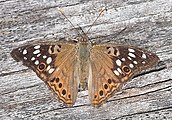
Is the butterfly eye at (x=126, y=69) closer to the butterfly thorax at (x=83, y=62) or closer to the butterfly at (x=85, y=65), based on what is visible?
the butterfly at (x=85, y=65)

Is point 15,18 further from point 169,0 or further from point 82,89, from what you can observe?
point 169,0

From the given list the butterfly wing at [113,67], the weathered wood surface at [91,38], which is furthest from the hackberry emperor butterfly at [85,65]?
the weathered wood surface at [91,38]

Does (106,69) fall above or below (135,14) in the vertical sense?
below

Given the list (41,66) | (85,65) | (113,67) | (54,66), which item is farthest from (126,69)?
(41,66)

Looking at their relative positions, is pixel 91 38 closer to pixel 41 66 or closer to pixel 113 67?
pixel 113 67

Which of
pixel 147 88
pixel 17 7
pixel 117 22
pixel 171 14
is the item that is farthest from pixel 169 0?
pixel 17 7

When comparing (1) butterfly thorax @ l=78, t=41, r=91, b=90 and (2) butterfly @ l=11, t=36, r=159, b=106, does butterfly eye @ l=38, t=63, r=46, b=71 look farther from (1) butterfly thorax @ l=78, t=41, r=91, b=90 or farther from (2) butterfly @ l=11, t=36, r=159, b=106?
(1) butterfly thorax @ l=78, t=41, r=91, b=90

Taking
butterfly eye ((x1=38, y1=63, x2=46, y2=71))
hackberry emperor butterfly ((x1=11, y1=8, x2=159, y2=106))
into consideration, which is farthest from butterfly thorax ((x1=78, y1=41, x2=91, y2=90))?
butterfly eye ((x1=38, y1=63, x2=46, y2=71))
